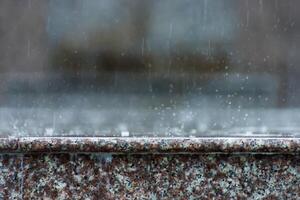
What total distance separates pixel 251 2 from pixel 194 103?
66.3 inches

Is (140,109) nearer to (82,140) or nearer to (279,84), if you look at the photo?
(279,84)

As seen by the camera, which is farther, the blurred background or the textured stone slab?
the blurred background

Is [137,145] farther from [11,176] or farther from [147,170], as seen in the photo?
[11,176]

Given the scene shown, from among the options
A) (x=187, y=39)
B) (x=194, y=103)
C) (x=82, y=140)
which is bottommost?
(x=194, y=103)

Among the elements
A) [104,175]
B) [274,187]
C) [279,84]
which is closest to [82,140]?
[104,175]

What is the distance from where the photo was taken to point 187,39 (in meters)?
7.28

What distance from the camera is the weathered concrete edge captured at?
1367mm

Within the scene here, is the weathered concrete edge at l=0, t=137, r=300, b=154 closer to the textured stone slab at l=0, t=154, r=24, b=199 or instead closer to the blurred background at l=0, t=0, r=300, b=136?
the textured stone slab at l=0, t=154, r=24, b=199

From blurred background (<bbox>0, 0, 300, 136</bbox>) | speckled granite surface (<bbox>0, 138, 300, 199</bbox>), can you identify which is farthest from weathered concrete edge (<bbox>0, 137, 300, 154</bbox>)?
blurred background (<bbox>0, 0, 300, 136</bbox>)

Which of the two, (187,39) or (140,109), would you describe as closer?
(140,109)

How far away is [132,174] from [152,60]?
5.69 m

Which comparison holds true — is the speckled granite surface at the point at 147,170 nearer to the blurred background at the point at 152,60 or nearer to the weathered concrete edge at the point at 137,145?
the weathered concrete edge at the point at 137,145

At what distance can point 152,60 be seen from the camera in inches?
278

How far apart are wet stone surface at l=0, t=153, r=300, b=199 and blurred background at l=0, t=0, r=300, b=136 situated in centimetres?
376
